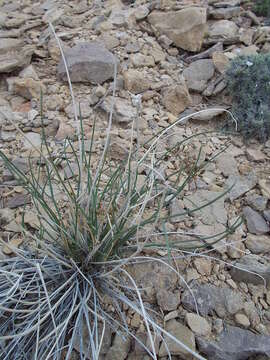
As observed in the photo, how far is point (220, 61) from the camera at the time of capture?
224 cm

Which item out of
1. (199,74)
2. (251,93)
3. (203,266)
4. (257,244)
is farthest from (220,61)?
(203,266)

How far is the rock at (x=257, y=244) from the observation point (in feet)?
4.80

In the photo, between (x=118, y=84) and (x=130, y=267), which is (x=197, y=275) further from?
(x=118, y=84)

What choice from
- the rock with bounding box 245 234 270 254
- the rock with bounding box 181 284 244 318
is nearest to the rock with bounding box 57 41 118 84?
the rock with bounding box 245 234 270 254

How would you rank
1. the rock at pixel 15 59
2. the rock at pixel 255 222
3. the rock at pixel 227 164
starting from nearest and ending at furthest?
the rock at pixel 255 222, the rock at pixel 227 164, the rock at pixel 15 59

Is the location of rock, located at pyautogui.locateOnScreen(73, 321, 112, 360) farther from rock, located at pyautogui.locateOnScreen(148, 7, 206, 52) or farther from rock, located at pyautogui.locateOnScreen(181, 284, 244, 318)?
rock, located at pyautogui.locateOnScreen(148, 7, 206, 52)

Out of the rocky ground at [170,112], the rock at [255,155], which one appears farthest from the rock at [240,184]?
the rock at [255,155]

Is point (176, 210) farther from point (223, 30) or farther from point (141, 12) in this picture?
point (141, 12)

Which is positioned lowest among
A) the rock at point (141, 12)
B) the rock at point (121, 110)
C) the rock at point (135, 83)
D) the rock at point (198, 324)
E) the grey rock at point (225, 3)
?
the rock at point (198, 324)

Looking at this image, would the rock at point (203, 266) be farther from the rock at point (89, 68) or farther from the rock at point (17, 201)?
the rock at point (89, 68)

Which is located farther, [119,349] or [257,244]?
[257,244]

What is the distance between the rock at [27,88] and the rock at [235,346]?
5.01 feet

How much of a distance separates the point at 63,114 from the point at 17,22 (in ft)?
3.41

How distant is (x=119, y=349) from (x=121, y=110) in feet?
3.90
